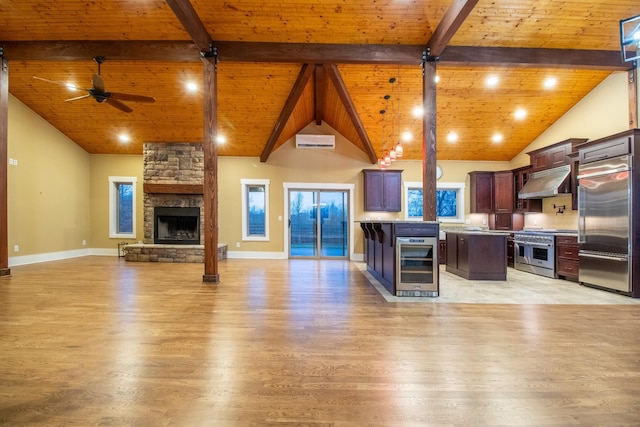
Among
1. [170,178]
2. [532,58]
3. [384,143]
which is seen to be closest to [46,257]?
[170,178]

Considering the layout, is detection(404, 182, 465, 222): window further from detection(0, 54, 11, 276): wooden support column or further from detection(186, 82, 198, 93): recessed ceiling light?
detection(0, 54, 11, 276): wooden support column

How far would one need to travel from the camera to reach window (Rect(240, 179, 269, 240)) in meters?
8.19

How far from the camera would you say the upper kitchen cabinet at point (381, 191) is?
794 cm

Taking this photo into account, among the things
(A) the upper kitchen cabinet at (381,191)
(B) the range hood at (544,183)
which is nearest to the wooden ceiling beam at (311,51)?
(A) the upper kitchen cabinet at (381,191)

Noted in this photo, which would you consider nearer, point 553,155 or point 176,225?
point 553,155

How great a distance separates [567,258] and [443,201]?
3.62 metres

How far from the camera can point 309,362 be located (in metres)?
2.19

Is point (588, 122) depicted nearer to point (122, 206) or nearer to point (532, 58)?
point (532, 58)

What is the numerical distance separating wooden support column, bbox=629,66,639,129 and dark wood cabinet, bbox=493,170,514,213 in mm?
2522

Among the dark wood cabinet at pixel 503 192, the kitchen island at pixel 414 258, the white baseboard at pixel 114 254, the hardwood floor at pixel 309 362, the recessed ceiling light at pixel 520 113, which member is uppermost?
the recessed ceiling light at pixel 520 113

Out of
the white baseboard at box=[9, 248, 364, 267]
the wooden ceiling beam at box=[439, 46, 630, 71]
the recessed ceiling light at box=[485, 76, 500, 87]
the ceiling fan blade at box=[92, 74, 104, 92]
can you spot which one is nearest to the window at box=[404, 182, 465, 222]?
the white baseboard at box=[9, 248, 364, 267]

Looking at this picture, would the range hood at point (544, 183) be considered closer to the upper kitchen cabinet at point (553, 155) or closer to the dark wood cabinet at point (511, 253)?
the upper kitchen cabinet at point (553, 155)

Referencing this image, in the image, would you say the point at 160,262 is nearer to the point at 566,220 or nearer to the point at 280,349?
the point at 280,349

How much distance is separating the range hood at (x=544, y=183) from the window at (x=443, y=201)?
1.71 meters
